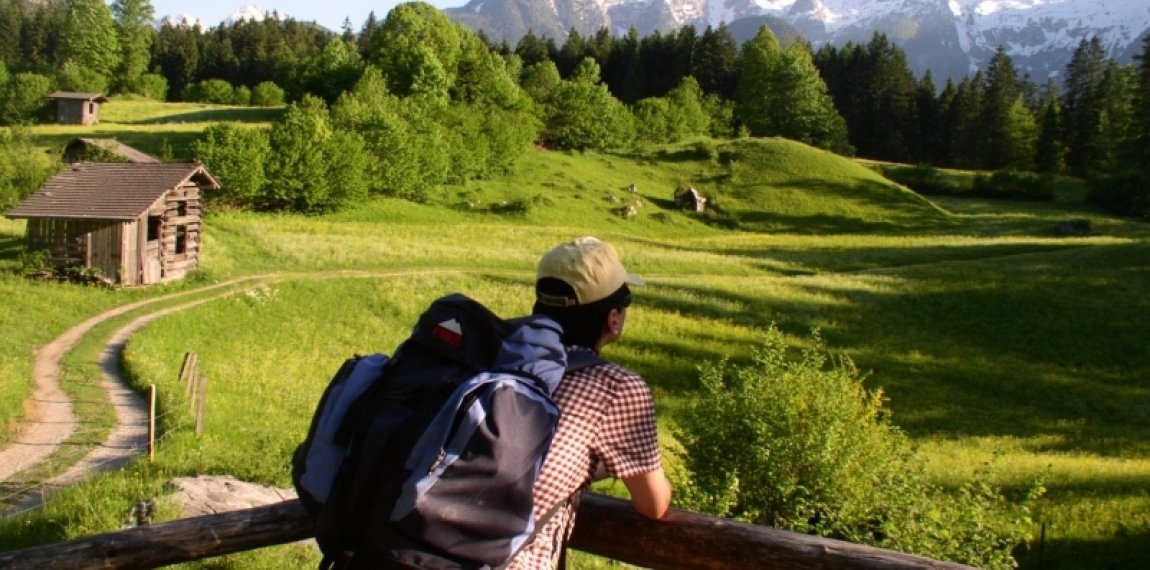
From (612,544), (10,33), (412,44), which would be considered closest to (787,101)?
(412,44)

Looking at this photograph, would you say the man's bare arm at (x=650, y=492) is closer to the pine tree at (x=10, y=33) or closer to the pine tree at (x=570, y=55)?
the pine tree at (x=570, y=55)

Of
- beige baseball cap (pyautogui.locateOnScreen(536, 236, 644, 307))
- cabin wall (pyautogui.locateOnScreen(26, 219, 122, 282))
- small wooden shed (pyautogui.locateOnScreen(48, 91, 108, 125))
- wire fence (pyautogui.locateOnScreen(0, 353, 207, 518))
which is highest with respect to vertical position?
beige baseball cap (pyautogui.locateOnScreen(536, 236, 644, 307))

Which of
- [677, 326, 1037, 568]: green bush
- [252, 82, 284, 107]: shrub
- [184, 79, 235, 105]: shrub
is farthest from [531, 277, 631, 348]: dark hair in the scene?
[184, 79, 235, 105]: shrub

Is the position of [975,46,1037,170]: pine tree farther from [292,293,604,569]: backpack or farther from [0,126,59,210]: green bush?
[292,293,604,569]: backpack

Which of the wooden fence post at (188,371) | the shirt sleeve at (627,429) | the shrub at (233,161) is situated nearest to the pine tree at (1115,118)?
the shrub at (233,161)

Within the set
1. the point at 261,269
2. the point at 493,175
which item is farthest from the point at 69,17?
the point at 261,269

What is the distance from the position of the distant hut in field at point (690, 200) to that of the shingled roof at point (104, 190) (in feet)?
147

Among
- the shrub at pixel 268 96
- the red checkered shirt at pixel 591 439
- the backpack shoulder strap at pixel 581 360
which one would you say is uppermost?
the shrub at pixel 268 96

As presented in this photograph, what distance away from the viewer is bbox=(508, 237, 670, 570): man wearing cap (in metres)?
3.76

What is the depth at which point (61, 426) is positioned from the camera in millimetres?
18344

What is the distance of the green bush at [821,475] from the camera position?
12.3 metres

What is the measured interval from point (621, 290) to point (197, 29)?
154 metres

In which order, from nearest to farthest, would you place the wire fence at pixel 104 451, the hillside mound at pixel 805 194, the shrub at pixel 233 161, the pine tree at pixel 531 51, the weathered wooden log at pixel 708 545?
the weathered wooden log at pixel 708 545 → the wire fence at pixel 104 451 → the shrub at pixel 233 161 → the hillside mound at pixel 805 194 → the pine tree at pixel 531 51

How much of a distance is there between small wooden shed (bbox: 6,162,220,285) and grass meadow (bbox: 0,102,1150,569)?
1.15 meters
